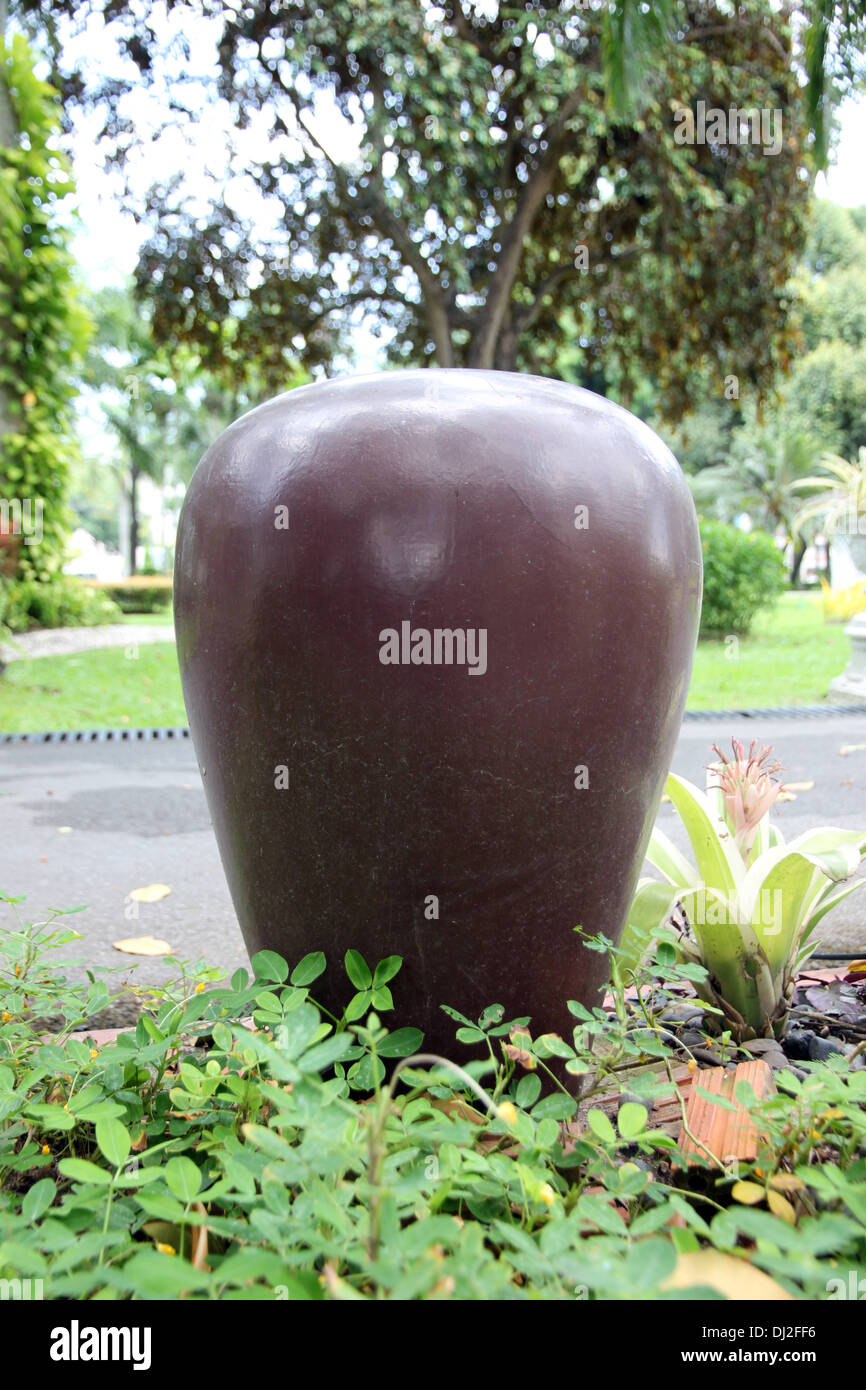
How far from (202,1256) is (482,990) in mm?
571

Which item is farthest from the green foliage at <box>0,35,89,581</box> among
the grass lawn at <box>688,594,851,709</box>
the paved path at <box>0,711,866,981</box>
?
the grass lawn at <box>688,594,851,709</box>

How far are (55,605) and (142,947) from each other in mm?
8308

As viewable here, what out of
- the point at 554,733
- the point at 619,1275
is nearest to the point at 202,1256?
the point at 619,1275

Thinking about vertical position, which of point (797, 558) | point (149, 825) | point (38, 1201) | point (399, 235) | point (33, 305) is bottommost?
point (149, 825)

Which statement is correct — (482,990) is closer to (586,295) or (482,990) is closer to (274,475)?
(274,475)

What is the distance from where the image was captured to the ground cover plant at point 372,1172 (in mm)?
854

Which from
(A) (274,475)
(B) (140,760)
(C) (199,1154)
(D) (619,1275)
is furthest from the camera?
(B) (140,760)

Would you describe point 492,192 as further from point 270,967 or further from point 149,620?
point 270,967

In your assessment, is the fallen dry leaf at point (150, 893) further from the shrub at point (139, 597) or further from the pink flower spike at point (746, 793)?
the shrub at point (139, 597)

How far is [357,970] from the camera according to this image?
4.58 ft

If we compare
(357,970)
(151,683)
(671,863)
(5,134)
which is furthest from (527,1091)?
(5,134)

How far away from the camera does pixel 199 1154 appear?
4.27 ft

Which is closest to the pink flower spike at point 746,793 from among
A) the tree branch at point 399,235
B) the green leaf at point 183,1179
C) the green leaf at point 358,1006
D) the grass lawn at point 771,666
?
the green leaf at point 358,1006

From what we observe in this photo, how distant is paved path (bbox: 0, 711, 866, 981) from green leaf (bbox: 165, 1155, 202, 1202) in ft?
2.76
